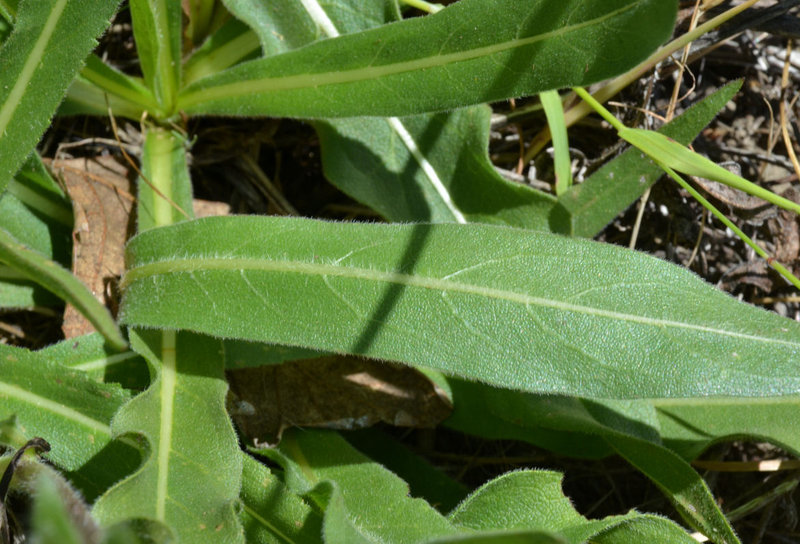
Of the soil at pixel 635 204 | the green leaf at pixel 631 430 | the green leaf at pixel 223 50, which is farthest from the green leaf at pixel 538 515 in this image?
the green leaf at pixel 223 50

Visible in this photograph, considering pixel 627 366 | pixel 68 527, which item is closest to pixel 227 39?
pixel 627 366

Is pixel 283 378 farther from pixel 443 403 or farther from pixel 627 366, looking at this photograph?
pixel 627 366

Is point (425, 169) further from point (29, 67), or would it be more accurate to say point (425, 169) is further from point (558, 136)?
point (29, 67)

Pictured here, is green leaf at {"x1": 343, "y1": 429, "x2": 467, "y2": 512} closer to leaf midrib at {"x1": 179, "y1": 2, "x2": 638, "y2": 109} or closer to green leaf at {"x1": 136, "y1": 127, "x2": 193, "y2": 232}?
green leaf at {"x1": 136, "y1": 127, "x2": 193, "y2": 232}

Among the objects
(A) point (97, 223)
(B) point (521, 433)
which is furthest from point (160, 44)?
(B) point (521, 433)

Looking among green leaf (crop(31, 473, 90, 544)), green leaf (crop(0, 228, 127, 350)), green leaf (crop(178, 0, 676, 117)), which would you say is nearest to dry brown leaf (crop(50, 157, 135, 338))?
green leaf (crop(0, 228, 127, 350))

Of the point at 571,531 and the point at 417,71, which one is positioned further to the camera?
the point at 417,71
